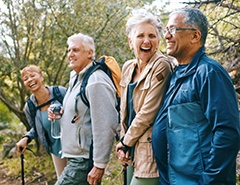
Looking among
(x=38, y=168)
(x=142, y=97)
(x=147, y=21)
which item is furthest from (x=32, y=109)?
(x=38, y=168)

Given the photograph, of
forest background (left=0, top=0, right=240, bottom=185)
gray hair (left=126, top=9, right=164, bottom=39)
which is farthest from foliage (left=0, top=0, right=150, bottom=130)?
gray hair (left=126, top=9, right=164, bottom=39)

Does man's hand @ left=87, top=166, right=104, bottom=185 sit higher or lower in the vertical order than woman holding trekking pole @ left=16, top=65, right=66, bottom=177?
lower

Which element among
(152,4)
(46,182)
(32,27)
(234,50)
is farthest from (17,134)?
(234,50)

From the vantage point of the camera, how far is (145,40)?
→ 85.1 inches

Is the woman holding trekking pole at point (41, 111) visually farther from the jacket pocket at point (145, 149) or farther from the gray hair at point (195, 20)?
the gray hair at point (195, 20)

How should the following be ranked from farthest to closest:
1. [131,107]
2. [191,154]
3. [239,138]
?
[131,107] → [191,154] → [239,138]

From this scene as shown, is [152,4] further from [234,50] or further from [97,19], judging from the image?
[234,50]

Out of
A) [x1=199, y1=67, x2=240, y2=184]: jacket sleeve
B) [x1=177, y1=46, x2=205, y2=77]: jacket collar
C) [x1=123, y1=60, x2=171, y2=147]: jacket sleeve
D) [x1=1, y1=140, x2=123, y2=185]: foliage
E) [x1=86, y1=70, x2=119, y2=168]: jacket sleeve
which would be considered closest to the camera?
[x1=199, y1=67, x2=240, y2=184]: jacket sleeve

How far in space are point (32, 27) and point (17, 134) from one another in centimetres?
321

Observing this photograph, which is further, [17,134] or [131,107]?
[17,134]

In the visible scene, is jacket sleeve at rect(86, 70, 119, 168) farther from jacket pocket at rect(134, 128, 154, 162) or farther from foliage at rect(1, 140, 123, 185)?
foliage at rect(1, 140, 123, 185)

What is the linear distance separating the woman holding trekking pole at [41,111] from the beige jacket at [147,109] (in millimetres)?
1142

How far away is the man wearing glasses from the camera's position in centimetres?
155

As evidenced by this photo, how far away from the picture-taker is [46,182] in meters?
5.48
